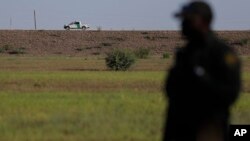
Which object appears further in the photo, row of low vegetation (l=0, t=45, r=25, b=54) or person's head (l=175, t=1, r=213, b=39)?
row of low vegetation (l=0, t=45, r=25, b=54)

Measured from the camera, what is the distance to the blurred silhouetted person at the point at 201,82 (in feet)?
17.4

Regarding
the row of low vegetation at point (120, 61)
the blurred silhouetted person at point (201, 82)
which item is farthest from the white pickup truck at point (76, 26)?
the blurred silhouetted person at point (201, 82)

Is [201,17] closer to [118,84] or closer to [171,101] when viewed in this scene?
[171,101]

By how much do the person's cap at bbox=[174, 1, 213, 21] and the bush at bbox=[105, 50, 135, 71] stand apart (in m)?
44.1

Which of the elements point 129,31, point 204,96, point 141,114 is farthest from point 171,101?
point 129,31

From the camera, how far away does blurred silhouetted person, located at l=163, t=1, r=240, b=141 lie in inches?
209

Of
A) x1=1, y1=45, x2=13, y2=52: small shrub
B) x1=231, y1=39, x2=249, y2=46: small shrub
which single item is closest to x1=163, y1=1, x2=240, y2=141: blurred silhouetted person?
x1=1, y1=45, x2=13, y2=52: small shrub

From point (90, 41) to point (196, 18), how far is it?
87212mm

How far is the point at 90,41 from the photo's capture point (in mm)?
92375

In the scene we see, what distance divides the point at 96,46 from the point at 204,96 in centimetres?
8457

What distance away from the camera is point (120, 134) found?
12.7 meters

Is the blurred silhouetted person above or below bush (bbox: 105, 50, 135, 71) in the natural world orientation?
above

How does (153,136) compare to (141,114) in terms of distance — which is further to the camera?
(141,114)

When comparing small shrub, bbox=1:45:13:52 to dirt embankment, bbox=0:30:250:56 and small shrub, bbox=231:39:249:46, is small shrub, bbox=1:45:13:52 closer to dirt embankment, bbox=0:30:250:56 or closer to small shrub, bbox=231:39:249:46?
dirt embankment, bbox=0:30:250:56
